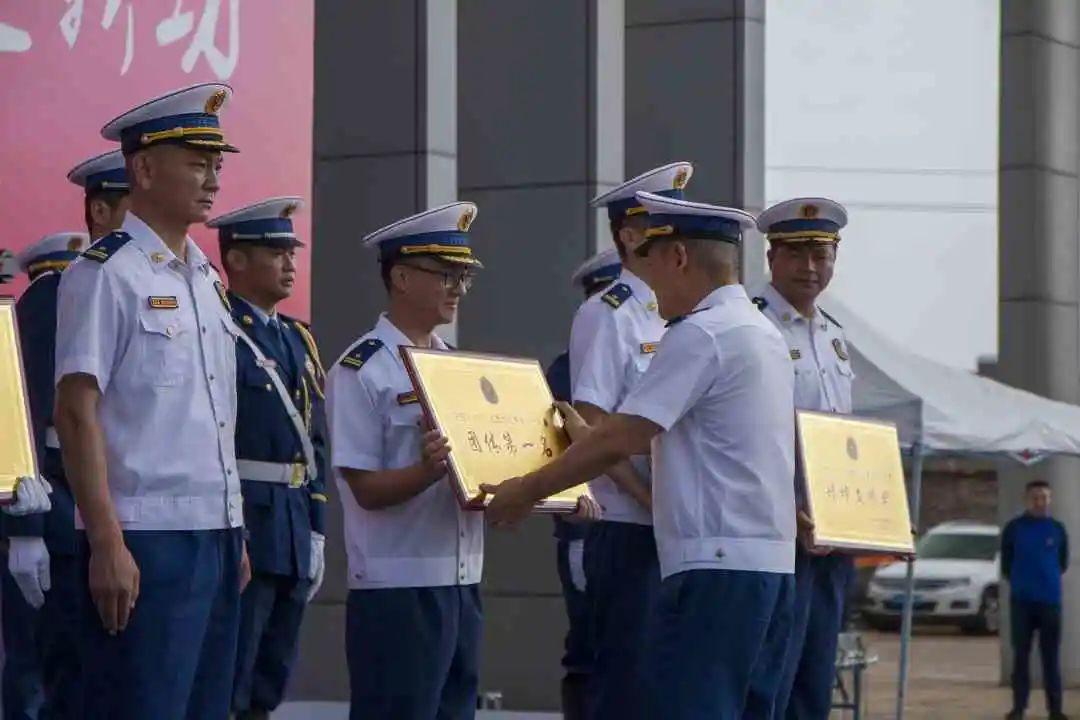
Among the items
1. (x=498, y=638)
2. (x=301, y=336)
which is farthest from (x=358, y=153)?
(x=301, y=336)

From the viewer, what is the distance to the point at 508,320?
13.1 meters

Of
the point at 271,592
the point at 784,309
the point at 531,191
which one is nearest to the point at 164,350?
the point at 271,592

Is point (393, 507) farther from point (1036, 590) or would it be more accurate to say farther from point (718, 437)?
point (1036, 590)

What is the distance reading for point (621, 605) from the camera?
7559mm

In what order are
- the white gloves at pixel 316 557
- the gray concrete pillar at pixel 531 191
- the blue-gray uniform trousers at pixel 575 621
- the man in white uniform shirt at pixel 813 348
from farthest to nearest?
1. the gray concrete pillar at pixel 531 191
2. the blue-gray uniform trousers at pixel 575 621
3. the man in white uniform shirt at pixel 813 348
4. the white gloves at pixel 316 557

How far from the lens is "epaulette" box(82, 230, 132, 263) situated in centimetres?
552

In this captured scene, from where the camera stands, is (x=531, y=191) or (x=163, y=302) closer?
(x=163, y=302)

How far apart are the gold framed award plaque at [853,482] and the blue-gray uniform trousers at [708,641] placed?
1904 millimetres

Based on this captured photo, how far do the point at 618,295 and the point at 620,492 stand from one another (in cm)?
71

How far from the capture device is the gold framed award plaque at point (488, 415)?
657 cm

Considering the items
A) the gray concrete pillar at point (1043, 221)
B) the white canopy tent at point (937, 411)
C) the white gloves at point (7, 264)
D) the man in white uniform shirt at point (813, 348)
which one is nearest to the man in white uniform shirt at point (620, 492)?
the man in white uniform shirt at point (813, 348)

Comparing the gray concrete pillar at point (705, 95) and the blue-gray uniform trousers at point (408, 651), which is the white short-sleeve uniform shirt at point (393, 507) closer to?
the blue-gray uniform trousers at point (408, 651)

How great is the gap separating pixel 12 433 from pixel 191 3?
4.61 m

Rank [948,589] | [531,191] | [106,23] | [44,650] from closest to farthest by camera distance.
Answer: [44,650]
[106,23]
[531,191]
[948,589]
